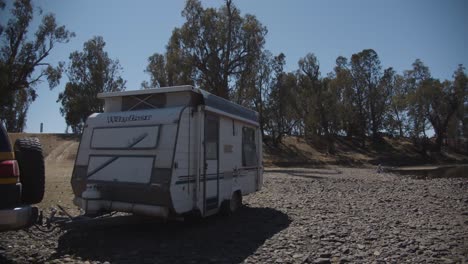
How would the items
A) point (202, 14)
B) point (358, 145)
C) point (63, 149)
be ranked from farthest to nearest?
point (358, 145), point (63, 149), point (202, 14)

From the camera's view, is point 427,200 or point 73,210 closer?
point 73,210

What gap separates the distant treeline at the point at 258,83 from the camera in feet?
118

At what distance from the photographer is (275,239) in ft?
26.2

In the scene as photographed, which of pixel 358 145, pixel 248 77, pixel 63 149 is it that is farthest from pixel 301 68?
pixel 63 149

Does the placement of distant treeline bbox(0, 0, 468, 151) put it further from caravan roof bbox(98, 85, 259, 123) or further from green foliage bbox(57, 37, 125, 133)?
caravan roof bbox(98, 85, 259, 123)

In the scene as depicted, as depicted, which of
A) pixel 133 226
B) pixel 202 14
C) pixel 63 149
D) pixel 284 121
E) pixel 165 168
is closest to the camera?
pixel 165 168

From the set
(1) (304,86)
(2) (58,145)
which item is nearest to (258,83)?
(1) (304,86)

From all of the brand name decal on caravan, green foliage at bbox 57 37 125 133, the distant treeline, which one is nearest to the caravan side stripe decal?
the brand name decal on caravan

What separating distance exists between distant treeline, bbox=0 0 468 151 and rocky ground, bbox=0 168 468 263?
26400mm

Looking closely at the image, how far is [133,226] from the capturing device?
29.7 ft

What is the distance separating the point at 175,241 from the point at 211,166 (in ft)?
6.14

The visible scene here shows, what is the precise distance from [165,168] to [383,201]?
8.61 meters

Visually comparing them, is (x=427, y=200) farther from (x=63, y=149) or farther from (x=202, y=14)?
(x=63, y=149)

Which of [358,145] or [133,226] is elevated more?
[358,145]
